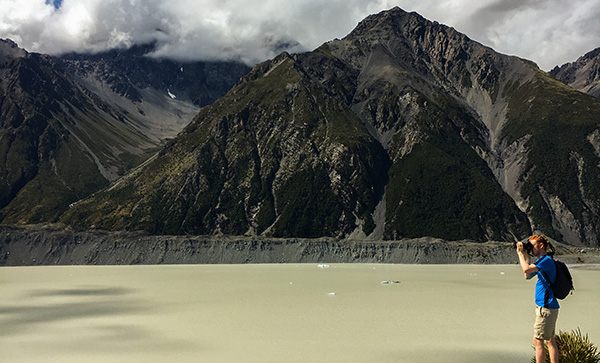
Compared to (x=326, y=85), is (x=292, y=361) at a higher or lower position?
lower

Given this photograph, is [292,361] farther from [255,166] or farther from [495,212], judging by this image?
[255,166]

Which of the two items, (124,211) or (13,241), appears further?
(124,211)

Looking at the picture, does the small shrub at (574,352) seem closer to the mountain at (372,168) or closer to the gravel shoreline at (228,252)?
the gravel shoreline at (228,252)

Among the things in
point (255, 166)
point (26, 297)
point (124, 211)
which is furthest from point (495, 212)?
point (26, 297)

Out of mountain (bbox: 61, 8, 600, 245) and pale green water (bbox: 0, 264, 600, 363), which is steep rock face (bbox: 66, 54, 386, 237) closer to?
mountain (bbox: 61, 8, 600, 245)

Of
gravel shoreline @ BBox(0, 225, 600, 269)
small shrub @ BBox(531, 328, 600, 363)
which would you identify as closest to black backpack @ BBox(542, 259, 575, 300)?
small shrub @ BBox(531, 328, 600, 363)

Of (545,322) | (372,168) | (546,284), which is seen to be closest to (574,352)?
(545,322)

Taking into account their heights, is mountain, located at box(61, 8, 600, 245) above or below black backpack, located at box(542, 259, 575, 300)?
above
